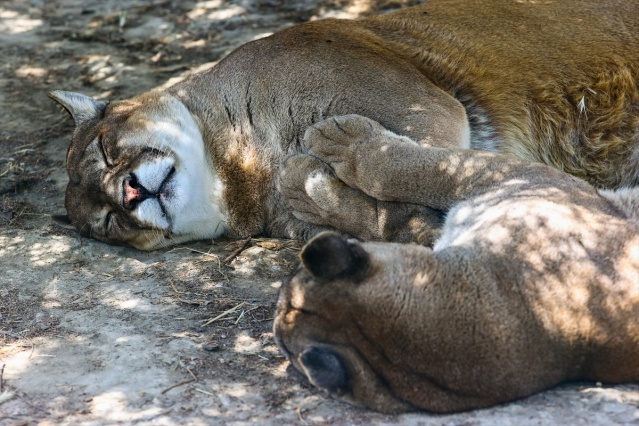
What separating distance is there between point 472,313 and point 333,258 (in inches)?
26.5

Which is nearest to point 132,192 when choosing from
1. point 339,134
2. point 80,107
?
point 80,107

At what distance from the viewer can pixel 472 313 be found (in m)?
4.06

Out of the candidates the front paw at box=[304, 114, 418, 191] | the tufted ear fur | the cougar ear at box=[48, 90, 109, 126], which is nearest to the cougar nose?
the cougar ear at box=[48, 90, 109, 126]

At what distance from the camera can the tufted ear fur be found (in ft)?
13.1

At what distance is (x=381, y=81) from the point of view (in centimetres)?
599

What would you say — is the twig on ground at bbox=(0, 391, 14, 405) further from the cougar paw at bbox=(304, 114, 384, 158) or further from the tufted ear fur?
the cougar paw at bbox=(304, 114, 384, 158)

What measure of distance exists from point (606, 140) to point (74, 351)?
372cm

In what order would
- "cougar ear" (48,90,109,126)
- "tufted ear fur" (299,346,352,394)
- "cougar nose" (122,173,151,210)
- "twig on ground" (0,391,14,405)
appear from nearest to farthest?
"tufted ear fur" (299,346,352,394)
"twig on ground" (0,391,14,405)
"cougar nose" (122,173,151,210)
"cougar ear" (48,90,109,126)

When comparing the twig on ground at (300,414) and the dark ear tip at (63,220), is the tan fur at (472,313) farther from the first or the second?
the dark ear tip at (63,220)

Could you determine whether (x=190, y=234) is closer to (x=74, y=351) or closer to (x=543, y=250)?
(x=74, y=351)

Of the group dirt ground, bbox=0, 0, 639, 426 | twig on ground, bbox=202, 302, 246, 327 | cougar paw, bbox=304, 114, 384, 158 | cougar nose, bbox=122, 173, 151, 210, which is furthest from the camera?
cougar nose, bbox=122, 173, 151, 210

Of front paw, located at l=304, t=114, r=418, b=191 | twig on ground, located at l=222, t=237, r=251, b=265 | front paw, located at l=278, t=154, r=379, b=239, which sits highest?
front paw, located at l=304, t=114, r=418, b=191

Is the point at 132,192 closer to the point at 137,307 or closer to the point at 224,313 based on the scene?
the point at 137,307

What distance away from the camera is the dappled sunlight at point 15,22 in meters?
9.91
